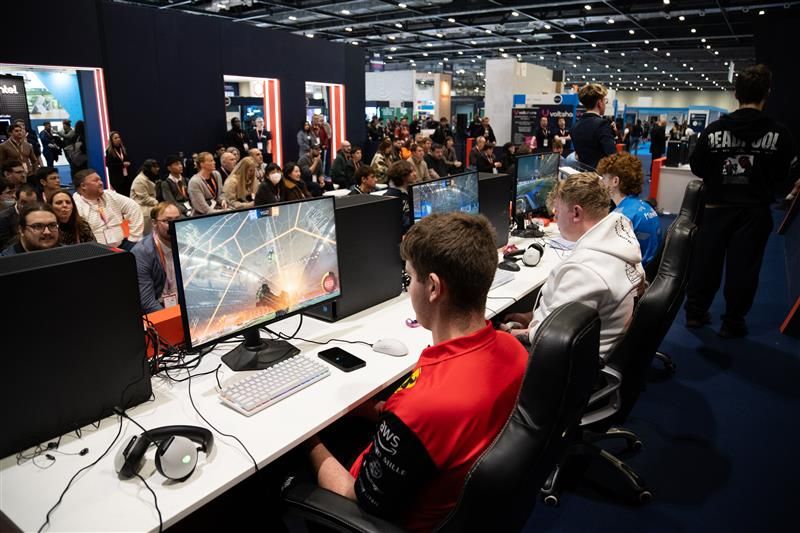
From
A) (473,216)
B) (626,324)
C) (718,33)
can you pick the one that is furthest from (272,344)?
(718,33)

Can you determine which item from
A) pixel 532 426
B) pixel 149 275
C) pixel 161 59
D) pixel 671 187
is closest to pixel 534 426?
pixel 532 426

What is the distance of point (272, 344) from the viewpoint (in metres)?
2.04

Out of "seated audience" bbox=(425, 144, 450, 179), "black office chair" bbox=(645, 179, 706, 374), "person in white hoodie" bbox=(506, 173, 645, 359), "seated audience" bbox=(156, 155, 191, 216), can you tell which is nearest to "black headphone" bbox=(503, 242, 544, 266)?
"black office chair" bbox=(645, 179, 706, 374)

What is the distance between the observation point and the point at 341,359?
6.45ft

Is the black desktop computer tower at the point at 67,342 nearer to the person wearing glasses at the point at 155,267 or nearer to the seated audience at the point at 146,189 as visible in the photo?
the person wearing glasses at the point at 155,267

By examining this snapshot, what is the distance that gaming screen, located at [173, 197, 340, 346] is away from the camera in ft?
5.54

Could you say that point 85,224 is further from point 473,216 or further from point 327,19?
point 327,19

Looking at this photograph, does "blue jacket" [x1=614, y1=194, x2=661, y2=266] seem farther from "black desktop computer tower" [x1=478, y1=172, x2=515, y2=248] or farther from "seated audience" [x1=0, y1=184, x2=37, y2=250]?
"seated audience" [x1=0, y1=184, x2=37, y2=250]

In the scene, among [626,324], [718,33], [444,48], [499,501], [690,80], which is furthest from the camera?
[690,80]

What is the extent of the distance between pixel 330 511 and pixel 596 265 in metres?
1.36

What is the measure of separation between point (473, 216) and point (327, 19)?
49.2 feet

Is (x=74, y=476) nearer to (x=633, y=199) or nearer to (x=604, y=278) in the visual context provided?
(x=604, y=278)

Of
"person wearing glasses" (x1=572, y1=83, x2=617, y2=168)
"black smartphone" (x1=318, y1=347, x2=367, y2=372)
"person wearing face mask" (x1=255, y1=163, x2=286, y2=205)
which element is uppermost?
"person wearing glasses" (x1=572, y1=83, x2=617, y2=168)

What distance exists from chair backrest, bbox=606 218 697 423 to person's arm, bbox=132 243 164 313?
2.33 metres
